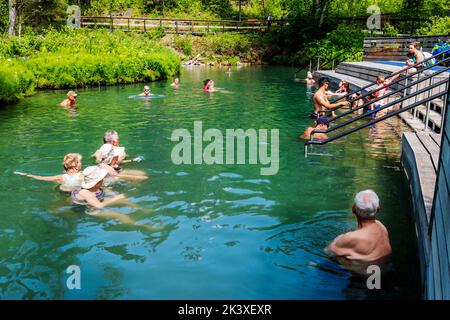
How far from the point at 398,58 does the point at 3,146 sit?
81.7 ft

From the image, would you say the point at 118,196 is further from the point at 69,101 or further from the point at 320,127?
the point at 69,101

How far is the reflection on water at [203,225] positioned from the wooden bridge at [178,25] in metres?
39.5

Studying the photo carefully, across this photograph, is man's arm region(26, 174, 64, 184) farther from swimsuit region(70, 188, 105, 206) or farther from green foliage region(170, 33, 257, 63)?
green foliage region(170, 33, 257, 63)

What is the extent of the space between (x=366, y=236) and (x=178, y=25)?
5043cm

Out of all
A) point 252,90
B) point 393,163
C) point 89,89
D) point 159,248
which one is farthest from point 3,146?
point 252,90

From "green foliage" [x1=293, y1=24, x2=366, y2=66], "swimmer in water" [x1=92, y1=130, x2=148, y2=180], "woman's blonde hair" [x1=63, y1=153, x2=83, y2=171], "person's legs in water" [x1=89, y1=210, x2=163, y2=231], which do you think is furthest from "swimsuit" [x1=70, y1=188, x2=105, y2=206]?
"green foliage" [x1=293, y1=24, x2=366, y2=66]

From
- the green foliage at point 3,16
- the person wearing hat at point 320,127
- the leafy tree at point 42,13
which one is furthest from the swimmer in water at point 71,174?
the leafy tree at point 42,13

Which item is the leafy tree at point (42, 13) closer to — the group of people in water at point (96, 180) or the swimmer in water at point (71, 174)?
the group of people in water at point (96, 180)

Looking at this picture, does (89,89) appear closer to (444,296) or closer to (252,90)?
(252,90)

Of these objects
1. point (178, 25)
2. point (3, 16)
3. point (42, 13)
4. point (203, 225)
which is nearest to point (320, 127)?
point (203, 225)

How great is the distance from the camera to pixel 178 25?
5291 cm

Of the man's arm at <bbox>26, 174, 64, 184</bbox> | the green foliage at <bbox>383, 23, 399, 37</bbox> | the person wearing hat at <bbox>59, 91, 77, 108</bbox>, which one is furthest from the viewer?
the green foliage at <bbox>383, 23, 399, 37</bbox>

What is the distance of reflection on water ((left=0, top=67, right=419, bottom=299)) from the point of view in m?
5.59

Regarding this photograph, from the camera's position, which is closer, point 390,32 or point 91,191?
point 91,191
